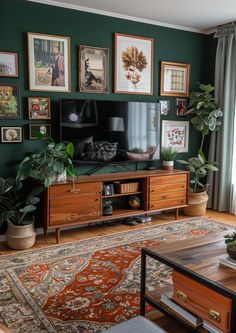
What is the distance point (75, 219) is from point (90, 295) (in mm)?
1183

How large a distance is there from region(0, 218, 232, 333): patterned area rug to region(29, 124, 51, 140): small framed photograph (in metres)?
1.20

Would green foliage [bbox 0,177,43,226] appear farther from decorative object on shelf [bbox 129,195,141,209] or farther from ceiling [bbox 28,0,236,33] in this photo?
ceiling [bbox 28,0,236,33]

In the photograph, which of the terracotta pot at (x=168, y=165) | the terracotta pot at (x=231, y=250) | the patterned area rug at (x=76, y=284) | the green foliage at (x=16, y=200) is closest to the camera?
the terracotta pot at (x=231, y=250)

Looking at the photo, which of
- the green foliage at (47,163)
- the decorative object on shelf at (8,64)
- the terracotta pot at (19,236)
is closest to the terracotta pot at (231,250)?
the green foliage at (47,163)

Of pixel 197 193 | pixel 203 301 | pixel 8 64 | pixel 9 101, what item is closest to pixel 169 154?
pixel 197 193

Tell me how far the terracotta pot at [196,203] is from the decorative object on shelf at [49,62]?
6.96ft

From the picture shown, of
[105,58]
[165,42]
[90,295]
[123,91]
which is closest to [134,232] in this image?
[90,295]

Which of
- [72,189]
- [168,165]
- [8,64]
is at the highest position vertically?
[8,64]

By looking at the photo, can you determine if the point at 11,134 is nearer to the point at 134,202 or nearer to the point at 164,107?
the point at 134,202

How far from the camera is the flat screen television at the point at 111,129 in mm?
3686

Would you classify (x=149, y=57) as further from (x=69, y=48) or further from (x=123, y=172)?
(x=123, y=172)

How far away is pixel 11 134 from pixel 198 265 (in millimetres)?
2424

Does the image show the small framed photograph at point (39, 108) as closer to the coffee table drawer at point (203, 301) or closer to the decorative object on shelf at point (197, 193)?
the decorative object on shelf at point (197, 193)

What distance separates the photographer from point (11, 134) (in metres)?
3.47
